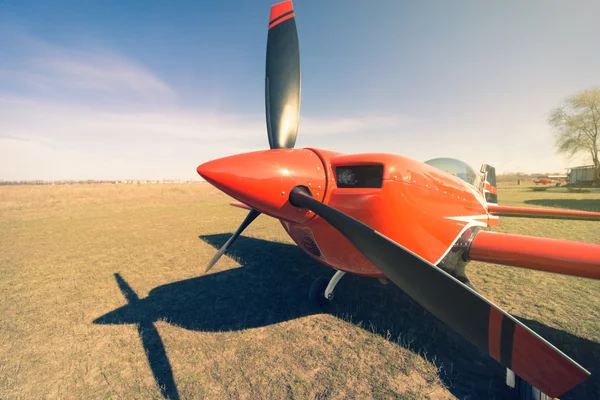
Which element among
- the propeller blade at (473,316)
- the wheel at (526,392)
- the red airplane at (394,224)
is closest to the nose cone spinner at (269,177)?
the red airplane at (394,224)

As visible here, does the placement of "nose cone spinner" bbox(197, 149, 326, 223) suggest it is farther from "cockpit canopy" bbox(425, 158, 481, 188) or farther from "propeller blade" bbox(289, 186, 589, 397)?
"cockpit canopy" bbox(425, 158, 481, 188)

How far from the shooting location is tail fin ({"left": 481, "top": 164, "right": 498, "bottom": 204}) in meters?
6.84

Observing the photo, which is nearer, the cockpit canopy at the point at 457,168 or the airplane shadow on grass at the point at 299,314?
the airplane shadow on grass at the point at 299,314

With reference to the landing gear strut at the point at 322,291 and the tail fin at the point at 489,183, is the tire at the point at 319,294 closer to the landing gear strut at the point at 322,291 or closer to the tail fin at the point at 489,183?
the landing gear strut at the point at 322,291

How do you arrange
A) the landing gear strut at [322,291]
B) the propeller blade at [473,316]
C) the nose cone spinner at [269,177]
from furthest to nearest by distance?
the landing gear strut at [322,291] → the nose cone spinner at [269,177] → the propeller blade at [473,316]

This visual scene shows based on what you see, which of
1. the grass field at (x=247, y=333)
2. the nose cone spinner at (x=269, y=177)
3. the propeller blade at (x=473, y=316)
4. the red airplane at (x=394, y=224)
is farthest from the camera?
the grass field at (x=247, y=333)

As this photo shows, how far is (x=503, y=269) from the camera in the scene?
6203 millimetres

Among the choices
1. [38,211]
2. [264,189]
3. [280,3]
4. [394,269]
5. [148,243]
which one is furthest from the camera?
[38,211]

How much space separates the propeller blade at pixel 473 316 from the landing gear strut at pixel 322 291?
231 centimetres

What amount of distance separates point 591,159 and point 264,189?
39.5 metres

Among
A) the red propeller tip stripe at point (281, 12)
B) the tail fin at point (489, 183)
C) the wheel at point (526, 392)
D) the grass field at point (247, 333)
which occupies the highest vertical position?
the red propeller tip stripe at point (281, 12)

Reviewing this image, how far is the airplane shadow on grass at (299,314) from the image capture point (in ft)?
9.44

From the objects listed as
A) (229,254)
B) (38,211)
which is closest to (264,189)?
(229,254)

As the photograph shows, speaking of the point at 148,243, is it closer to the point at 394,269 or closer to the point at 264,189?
the point at 264,189
